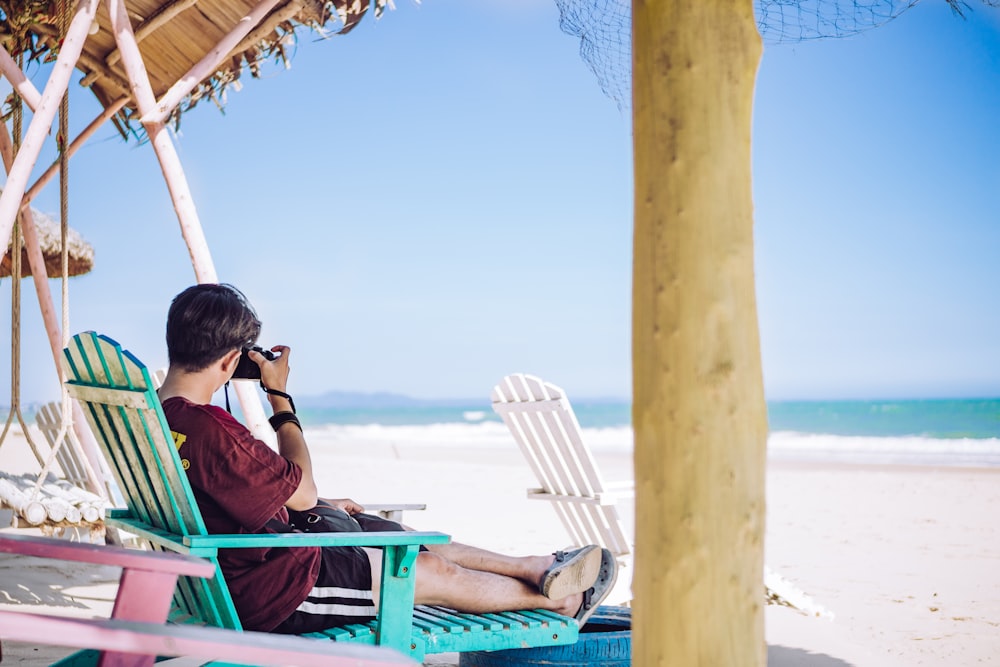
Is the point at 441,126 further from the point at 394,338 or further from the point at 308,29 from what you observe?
the point at 308,29

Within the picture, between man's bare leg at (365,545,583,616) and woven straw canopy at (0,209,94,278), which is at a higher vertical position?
woven straw canopy at (0,209,94,278)

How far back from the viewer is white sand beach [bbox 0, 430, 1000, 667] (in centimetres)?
439

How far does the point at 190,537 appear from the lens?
2049mm

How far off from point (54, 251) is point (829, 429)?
100ft

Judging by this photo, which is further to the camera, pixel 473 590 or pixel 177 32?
pixel 177 32

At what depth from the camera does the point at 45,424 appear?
653 cm

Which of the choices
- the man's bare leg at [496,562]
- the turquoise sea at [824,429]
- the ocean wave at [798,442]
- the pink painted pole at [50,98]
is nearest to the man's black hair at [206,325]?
the man's bare leg at [496,562]

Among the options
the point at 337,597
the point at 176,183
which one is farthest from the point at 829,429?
the point at 337,597

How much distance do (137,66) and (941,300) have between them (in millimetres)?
51402

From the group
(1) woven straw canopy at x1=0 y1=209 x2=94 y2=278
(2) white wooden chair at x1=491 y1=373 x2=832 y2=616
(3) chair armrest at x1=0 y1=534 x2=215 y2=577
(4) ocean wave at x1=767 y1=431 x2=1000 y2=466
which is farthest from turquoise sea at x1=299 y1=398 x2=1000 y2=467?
(3) chair armrest at x1=0 y1=534 x2=215 y2=577

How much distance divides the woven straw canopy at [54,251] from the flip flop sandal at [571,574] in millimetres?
5077

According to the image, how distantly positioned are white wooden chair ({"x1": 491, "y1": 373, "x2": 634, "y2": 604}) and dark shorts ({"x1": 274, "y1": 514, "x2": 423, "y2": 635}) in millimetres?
2370

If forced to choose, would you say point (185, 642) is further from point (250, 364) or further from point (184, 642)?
point (250, 364)

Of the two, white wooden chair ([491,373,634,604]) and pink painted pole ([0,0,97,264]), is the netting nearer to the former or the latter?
pink painted pole ([0,0,97,264])
